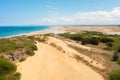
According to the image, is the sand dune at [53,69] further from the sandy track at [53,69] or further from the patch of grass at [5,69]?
the patch of grass at [5,69]

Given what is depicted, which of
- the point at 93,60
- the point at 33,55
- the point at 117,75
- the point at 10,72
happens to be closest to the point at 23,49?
the point at 33,55

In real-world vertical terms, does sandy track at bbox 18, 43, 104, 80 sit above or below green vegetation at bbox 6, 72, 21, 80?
below

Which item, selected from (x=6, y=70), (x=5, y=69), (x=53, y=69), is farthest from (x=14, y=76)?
(x=53, y=69)

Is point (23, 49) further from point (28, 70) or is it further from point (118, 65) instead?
point (118, 65)

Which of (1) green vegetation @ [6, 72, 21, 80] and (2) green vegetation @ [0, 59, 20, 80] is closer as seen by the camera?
(1) green vegetation @ [6, 72, 21, 80]

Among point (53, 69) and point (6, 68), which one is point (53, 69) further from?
point (6, 68)

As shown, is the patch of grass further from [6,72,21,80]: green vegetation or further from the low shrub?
[6,72,21,80]: green vegetation

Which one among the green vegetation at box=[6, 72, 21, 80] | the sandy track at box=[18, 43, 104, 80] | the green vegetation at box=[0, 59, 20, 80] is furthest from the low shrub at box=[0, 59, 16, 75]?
the sandy track at box=[18, 43, 104, 80]

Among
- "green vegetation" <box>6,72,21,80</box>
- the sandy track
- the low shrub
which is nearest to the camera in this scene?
"green vegetation" <box>6,72,21,80</box>
